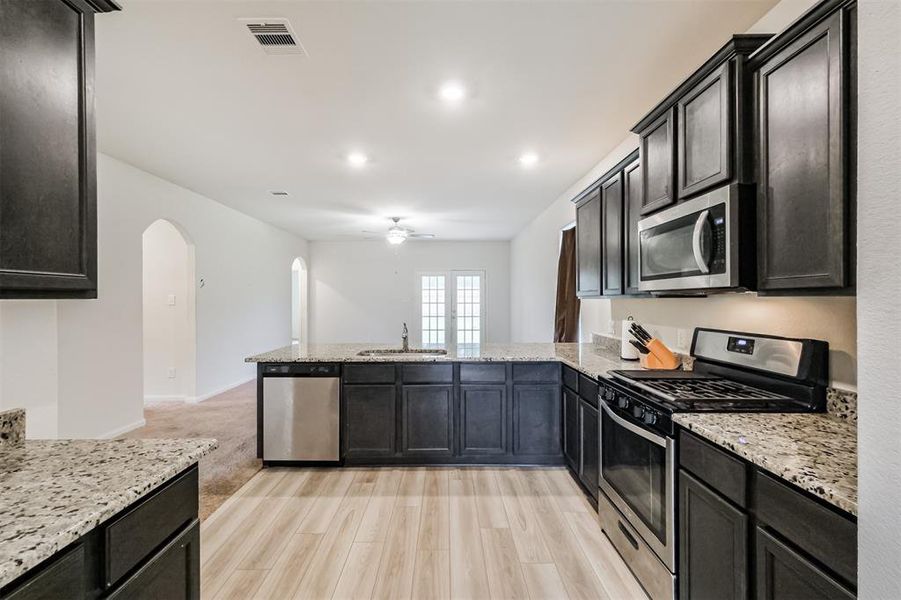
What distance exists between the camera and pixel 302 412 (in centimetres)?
333

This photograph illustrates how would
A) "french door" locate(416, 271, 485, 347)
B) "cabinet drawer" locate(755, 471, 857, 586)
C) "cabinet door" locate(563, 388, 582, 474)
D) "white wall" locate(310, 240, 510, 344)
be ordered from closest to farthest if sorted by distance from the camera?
1. "cabinet drawer" locate(755, 471, 857, 586)
2. "cabinet door" locate(563, 388, 582, 474)
3. "white wall" locate(310, 240, 510, 344)
4. "french door" locate(416, 271, 485, 347)

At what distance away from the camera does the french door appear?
9469 millimetres

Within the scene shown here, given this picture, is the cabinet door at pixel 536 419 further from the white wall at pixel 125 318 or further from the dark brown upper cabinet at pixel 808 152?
the white wall at pixel 125 318

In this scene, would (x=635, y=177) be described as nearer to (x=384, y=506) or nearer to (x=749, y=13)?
(x=749, y=13)

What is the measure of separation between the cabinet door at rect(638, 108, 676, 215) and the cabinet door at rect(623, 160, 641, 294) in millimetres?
198

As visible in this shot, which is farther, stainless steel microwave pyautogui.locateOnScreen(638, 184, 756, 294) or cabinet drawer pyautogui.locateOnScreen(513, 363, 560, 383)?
cabinet drawer pyautogui.locateOnScreen(513, 363, 560, 383)

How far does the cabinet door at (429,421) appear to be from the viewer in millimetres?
3339

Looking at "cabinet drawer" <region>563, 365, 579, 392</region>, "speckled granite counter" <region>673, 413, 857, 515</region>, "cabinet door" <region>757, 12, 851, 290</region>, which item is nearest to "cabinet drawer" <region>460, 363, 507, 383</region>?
"cabinet drawer" <region>563, 365, 579, 392</region>

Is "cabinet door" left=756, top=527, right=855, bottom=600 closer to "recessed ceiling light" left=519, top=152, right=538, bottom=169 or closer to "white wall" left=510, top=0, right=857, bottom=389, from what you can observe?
"white wall" left=510, top=0, right=857, bottom=389

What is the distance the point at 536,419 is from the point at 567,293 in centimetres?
200

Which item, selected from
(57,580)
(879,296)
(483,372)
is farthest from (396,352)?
(879,296)

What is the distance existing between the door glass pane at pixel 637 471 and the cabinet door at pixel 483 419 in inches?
41.5

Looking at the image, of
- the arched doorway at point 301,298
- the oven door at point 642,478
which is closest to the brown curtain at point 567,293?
the oven door at point 642,478

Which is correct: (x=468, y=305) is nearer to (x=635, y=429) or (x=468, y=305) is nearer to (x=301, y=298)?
(x=301, y=298)
